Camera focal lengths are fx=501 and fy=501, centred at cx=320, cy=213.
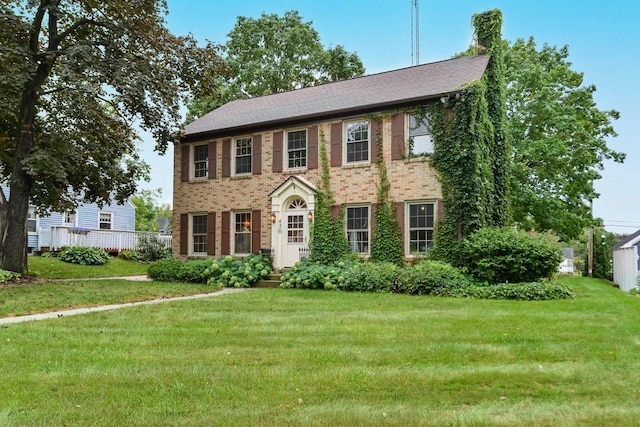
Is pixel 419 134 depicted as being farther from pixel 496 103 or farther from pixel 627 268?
pixel 627 268

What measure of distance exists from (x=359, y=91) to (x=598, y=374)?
13.6 metres

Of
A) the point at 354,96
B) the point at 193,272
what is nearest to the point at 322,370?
the point at 193,272

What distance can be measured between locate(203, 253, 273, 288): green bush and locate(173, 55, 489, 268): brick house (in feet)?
3.09

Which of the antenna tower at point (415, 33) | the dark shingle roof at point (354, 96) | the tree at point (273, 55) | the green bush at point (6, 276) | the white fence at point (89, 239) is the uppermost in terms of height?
the tree at point (273, 55)

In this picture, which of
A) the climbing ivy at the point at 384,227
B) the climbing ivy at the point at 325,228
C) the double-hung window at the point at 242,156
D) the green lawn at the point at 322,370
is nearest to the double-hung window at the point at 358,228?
the climbing ivy at the point at 325,228

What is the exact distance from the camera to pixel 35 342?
19.5 feet

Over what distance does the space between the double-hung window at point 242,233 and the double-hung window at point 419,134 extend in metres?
6.22

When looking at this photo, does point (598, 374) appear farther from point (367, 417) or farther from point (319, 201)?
point (319, 201)

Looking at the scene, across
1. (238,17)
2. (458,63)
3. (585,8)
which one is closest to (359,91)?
(458,63)

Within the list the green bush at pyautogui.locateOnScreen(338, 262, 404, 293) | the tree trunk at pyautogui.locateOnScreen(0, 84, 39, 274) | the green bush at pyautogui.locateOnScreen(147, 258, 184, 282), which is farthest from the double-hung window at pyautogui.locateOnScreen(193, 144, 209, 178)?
the green bush at pyautogui.locateOnScreen(338, 262, 404, 293)

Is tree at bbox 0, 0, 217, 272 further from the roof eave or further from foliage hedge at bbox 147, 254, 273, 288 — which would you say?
foliage hedge at bbox 147, 254, 273, 288

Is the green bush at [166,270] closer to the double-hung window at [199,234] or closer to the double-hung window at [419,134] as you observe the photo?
the double-hung window at [199,234]

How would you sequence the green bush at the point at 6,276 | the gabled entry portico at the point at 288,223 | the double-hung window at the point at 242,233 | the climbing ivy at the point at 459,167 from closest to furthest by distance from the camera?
the climbing ivy at the point at 459,167, the green bush at the point at 6,276, the gabled entry portico at the point at 288,223, the double-hung window at the point at 242,233

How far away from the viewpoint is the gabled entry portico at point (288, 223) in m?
16.1
